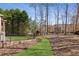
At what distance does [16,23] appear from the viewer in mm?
2482

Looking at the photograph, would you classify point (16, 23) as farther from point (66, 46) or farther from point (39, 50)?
point (66, 46)

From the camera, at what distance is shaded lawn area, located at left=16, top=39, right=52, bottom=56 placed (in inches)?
96.0

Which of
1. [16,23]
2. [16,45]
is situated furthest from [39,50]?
[16,23]

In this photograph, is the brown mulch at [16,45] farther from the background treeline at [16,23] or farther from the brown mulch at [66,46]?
the brown mulch at [66,46]

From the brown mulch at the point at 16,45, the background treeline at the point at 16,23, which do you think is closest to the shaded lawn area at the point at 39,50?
the brown mulch at the point at 16,45

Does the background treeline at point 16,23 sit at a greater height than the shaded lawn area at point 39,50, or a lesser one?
greater

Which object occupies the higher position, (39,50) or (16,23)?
(16,23)

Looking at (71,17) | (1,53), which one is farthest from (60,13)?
(1,53)

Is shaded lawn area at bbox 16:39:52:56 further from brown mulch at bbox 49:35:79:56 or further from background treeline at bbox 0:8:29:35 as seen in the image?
background treeline at bbox 0:8:29:35

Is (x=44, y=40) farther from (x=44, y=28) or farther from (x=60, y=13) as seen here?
(x=60, y=13)

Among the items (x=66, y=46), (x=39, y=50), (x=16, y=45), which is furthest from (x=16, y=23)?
(x=66, y=46)

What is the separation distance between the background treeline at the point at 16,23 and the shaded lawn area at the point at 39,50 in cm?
15

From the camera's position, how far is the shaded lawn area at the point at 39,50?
244 centimetres

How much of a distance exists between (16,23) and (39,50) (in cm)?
31
